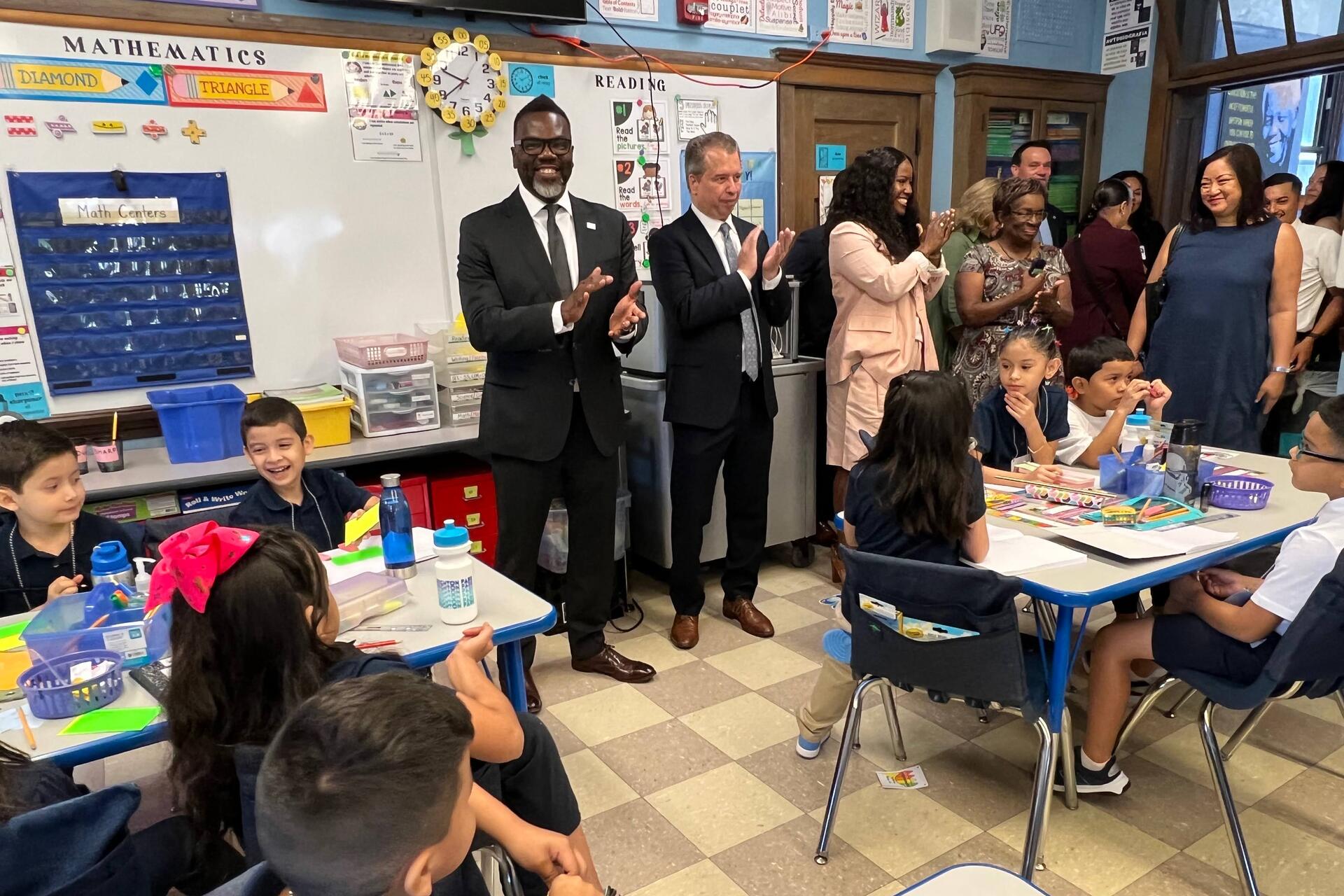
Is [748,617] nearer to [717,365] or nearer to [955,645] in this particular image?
[717,365]

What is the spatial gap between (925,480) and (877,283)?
1.33 meters

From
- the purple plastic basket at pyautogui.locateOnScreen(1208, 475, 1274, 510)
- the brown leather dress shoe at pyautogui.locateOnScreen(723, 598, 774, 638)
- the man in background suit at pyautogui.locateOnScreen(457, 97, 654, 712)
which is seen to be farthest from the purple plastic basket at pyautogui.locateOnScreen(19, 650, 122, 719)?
the purple plastic basket at pyautogui.locateOnScreen(1208, 475, 1274, 510)

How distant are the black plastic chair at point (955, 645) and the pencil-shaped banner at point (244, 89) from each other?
8.46 feet

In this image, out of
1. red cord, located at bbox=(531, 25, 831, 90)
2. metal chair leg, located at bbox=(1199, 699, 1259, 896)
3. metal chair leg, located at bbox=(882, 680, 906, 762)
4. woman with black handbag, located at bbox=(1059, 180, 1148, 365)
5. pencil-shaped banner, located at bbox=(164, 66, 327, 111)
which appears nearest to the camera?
metal chair leg, located at bbox=(1199, 699, 1259, 896)

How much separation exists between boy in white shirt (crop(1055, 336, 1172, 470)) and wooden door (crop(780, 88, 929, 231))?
6.29 ft

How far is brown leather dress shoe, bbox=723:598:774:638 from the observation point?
3.14 m

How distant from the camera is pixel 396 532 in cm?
189

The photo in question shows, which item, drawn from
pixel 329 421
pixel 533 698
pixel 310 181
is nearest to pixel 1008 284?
pixel 533 698

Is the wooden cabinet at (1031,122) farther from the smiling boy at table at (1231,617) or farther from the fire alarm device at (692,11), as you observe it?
the smiling boy at table at (1231,617)

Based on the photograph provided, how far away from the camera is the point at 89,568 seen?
2.07 m

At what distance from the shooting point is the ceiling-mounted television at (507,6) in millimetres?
3201

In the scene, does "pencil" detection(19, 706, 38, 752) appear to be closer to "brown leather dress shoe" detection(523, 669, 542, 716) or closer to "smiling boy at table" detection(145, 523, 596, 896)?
"smiling boy at table" detection(145, 523, 596, 896)

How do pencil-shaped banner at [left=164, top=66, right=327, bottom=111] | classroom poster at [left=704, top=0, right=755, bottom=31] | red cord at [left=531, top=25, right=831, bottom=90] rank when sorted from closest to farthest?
pencil-shaped banner at [left=164, top=66, right=327, bottom=111], red cord at [left=531, top=25, right=831, bottom=90], classroom poster at [left=704, top=0, right=755, bottom=31]

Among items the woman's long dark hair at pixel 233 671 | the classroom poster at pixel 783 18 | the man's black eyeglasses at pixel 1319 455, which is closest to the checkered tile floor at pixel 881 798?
the woman's long dark hair at pixel 233 671
